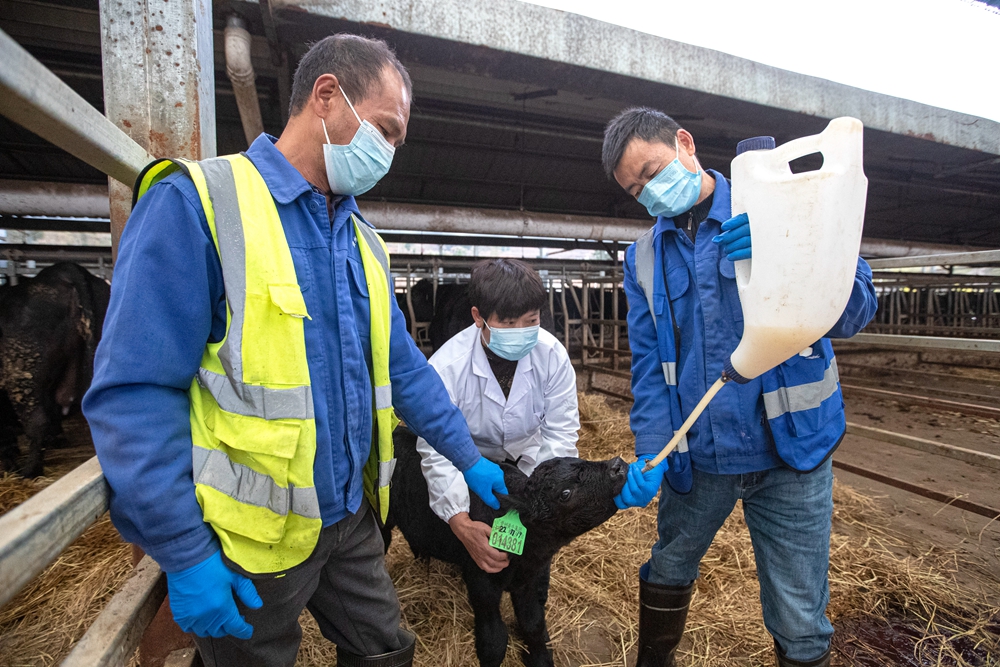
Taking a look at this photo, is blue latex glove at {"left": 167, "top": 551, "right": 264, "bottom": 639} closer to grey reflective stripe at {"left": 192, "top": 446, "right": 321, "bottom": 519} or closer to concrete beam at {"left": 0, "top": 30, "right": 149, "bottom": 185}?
grey reflective stripe at {"left": 192, "top": 446, "right": 321, "bottom": 519}

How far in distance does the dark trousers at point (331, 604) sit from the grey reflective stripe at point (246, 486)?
21cm

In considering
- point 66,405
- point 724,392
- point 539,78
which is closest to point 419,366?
point 724,392

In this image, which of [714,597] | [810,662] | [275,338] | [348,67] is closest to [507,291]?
[348,67]

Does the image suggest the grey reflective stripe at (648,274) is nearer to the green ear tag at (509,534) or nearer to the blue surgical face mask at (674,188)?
the blue surgical face mask at (674,188)

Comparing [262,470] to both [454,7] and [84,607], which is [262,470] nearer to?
[84,607]

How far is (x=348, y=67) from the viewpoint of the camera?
135cm

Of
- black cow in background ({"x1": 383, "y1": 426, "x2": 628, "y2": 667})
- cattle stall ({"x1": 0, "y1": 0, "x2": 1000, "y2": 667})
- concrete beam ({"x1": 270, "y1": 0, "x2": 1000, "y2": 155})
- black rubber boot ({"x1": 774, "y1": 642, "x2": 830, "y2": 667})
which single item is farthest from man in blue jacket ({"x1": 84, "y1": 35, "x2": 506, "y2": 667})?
concrete beam ({"x1": 270, "y1": 0, "x2": 1000, "y2": 155})

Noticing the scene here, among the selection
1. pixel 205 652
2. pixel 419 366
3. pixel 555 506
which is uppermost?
pixel 419 366

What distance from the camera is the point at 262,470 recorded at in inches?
43.3

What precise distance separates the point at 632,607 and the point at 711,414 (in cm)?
166

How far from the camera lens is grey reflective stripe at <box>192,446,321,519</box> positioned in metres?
1.06

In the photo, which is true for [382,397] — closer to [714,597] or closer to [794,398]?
[794,398]

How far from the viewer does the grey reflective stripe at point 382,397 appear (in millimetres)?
1433

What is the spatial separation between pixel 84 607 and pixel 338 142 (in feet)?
10.0
